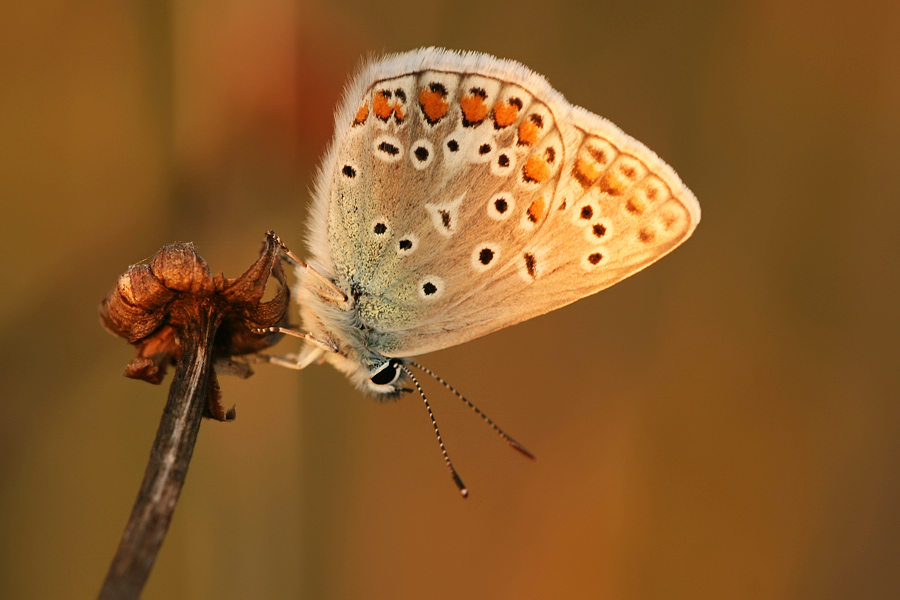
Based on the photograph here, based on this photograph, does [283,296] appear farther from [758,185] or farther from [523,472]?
[758,185]

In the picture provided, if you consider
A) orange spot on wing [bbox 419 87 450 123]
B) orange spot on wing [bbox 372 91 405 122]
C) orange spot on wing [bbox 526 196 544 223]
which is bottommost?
orange spot on wing [bbox 526 196 544 223]

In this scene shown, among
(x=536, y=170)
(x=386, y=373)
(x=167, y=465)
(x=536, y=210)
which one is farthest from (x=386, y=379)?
(x=167, y=465)

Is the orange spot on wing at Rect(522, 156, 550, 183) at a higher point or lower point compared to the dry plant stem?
higher

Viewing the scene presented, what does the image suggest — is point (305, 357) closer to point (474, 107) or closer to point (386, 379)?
point (386, 379)

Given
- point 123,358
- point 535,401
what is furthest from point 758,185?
point 123,358

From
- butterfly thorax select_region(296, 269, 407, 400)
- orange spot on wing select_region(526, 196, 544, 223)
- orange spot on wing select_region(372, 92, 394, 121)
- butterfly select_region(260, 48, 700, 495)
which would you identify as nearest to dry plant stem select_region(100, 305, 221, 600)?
butterfly select_region(260, 48, 700, 495)

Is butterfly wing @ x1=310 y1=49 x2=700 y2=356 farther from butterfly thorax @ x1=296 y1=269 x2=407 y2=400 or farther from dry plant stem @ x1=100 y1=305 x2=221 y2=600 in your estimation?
dry plant stem @ x1=100 y1=305 x2=221 y2=600
